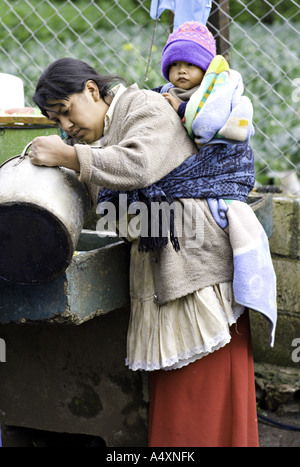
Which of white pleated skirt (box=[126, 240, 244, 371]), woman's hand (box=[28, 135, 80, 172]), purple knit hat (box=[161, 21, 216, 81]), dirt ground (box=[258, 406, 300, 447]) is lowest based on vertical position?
dirt ground (box=[258, 406, 300, 447])

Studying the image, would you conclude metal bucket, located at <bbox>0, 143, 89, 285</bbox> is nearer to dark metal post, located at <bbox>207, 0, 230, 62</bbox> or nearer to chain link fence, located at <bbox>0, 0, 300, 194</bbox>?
chain link fence, located at <bbox>0, 0, 300, 194</bbox>

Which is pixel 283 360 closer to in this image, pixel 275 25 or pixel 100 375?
pixel 100 375

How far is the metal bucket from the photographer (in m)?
2.00

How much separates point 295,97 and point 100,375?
3387 mm

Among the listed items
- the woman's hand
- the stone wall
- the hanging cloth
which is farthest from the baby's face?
the stone wall

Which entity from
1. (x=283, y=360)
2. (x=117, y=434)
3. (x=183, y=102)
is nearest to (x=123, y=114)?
(x=183, y=102)

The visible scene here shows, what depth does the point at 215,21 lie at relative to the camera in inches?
142

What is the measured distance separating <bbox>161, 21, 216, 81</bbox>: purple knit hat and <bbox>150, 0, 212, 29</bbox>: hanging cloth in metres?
0.97

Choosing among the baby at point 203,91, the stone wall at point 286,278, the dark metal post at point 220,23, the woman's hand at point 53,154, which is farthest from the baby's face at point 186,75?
the stone wall at point 286,278

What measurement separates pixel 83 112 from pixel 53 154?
29cm

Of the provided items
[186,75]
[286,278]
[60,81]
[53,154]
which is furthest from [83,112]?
[286,278]

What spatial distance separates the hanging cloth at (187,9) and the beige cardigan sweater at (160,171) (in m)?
1.17

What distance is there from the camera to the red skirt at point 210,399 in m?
2.43
